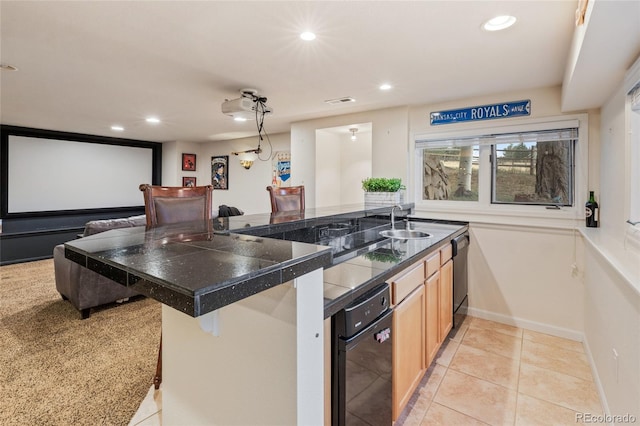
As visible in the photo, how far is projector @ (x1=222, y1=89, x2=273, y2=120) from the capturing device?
293 cm

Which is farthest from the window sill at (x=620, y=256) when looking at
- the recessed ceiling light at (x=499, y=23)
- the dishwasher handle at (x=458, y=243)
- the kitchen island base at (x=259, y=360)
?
the recessed ceiling light at (x=499, y=23)

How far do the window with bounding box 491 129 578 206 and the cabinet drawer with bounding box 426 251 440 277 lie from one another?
4.66 ft

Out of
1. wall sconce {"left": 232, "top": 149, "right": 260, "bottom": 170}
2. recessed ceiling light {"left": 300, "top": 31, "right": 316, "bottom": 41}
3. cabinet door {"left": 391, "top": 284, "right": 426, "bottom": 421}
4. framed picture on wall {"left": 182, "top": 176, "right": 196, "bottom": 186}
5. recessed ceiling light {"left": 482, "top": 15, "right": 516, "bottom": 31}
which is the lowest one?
cabinet door {"left": 391, "top": 284, "right": 426, "bottom": 421}

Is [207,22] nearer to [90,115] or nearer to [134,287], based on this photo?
[134,287]

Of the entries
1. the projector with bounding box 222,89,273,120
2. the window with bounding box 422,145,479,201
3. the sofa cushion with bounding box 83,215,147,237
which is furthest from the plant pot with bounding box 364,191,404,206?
the sofa cushion with bounding box 83,215,147,237

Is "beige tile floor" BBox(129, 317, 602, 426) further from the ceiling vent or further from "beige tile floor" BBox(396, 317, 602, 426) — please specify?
the ceiling vent

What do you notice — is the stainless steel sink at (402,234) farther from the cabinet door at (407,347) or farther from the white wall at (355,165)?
the white wall at (355,165)

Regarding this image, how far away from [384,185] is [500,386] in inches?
81.7

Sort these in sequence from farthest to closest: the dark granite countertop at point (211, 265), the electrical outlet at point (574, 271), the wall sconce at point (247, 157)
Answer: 1. the wall sconce at point (247, 157)
2. the electrical outlet at point (574, 271)
3. the dark granite countertop at point (211, 265)

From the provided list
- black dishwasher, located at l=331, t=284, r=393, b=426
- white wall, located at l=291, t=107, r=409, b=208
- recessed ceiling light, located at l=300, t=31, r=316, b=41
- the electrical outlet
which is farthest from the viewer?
white wall, located at l=291, t=107, r=409, b=208

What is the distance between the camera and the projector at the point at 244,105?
2930mm

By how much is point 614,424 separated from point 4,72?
485 centimetres

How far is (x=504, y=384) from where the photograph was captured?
2.11 m

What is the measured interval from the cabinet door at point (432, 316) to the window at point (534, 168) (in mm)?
1532
